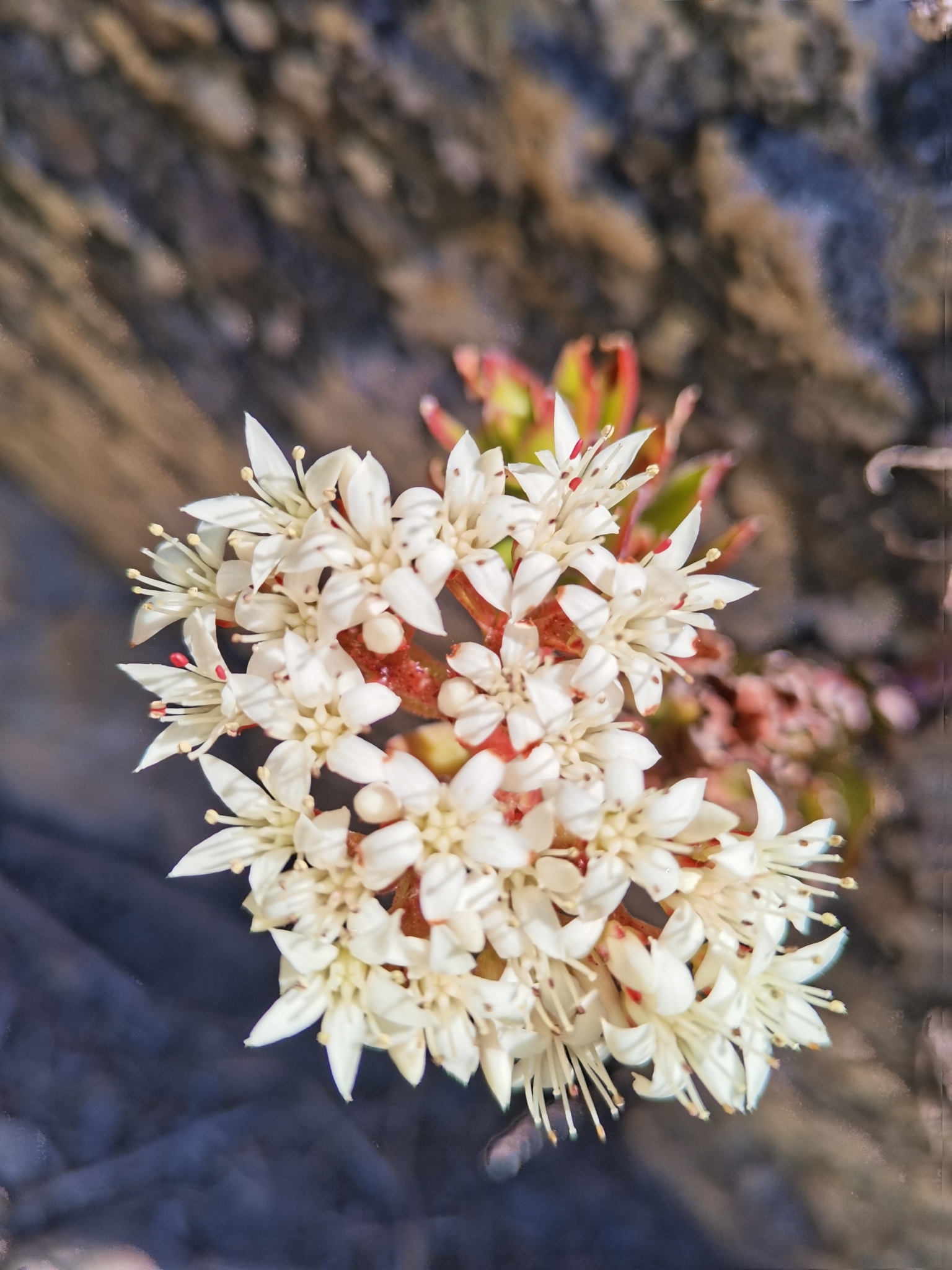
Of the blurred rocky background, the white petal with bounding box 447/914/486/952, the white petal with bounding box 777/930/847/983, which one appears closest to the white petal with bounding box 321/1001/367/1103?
the white petal with bounding box 447/914/486/952

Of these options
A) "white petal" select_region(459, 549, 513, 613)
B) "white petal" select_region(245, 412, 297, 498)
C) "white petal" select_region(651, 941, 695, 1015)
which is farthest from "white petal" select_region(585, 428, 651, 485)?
"white petal" select_region(651, 941, 695, 1015)

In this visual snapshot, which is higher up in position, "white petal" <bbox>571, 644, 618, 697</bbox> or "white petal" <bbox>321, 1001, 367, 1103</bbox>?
"white petal" <bbox>571, 644, 618, 697</bbox>

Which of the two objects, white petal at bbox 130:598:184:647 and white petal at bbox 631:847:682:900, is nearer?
white petal at bbox 631:847:682:900

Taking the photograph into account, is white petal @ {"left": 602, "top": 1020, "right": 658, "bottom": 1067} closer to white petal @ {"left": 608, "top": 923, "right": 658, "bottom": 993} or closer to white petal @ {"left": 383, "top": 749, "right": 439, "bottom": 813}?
white petal @ {"left": 608, "top": 923, "right": 658, "bottom": 993}

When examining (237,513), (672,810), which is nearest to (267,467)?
(237,513)

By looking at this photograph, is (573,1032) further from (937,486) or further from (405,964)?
(937,486)

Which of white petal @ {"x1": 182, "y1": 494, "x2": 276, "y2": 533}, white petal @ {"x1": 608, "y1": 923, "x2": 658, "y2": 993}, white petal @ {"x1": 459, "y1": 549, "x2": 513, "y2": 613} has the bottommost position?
→ white petal @ {"x1": 608, "y1": 923, "x2": 658, "y2": 993}

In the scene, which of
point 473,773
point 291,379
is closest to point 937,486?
point 473,773
